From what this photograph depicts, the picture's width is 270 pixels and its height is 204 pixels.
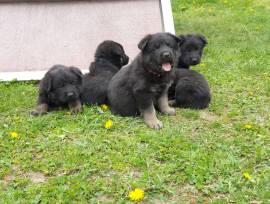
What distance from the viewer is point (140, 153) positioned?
219 inches

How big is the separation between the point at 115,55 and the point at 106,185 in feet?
11.6

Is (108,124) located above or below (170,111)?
above

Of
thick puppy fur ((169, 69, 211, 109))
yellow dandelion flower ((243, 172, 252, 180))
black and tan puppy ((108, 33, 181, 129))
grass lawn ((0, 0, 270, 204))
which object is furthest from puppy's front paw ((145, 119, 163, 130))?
yellow dandelion flower ((243, 172, 252, 180))

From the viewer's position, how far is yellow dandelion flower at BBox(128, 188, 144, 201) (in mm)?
4598

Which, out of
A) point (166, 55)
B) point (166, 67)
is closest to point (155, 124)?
point (166, 67)

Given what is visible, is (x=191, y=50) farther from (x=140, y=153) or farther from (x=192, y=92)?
(x=140, y=153)

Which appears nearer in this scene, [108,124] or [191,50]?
[108,124]

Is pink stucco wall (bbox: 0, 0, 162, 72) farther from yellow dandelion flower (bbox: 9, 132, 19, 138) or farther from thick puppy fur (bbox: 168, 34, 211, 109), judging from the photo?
yellow dandelion flower (bbox: 9, 132, 19, 138)

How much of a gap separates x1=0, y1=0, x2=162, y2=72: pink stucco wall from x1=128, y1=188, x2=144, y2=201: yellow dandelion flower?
15.4 ft

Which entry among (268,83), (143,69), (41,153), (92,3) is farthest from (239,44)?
(41,153)

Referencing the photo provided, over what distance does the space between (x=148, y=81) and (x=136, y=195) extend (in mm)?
2263

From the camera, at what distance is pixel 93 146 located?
5.75 m

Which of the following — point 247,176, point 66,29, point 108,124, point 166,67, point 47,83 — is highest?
point 66,29

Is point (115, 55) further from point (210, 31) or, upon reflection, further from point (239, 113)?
point (210, 31)
